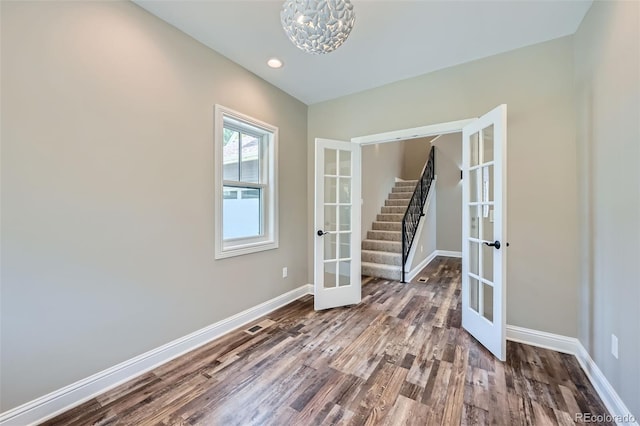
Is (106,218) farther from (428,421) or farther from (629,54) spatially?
(629,54)

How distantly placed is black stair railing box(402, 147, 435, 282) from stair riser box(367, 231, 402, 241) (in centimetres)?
32

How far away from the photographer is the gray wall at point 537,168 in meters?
2.12

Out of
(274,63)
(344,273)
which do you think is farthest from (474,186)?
(274,63)

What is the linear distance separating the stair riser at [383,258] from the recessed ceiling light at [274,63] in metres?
3.53

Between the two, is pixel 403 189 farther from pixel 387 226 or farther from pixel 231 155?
pixel 231 155

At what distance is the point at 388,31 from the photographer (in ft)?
6.93

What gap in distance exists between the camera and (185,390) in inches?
67.7

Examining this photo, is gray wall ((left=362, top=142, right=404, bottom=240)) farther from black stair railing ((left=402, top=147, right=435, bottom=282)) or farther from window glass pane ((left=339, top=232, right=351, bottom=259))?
window glass pane ((left=339, top=232, right=351, bottom=259))

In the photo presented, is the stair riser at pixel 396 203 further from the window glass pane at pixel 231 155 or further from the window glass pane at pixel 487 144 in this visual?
the window glass pane at pixel 231 155

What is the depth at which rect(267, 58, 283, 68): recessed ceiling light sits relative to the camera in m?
2.54

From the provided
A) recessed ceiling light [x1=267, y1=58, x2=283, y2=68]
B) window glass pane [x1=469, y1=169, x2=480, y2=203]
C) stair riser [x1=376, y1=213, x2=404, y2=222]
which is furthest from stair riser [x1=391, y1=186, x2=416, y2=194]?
recessed ceiling light [x1=267, y1=58, x2=283, y2=68]

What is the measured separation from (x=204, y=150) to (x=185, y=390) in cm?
191

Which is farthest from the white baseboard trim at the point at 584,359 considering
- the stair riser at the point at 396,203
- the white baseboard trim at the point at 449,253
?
the white baseboard trim at the point at 449,253

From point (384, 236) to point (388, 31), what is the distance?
3.85 meters
